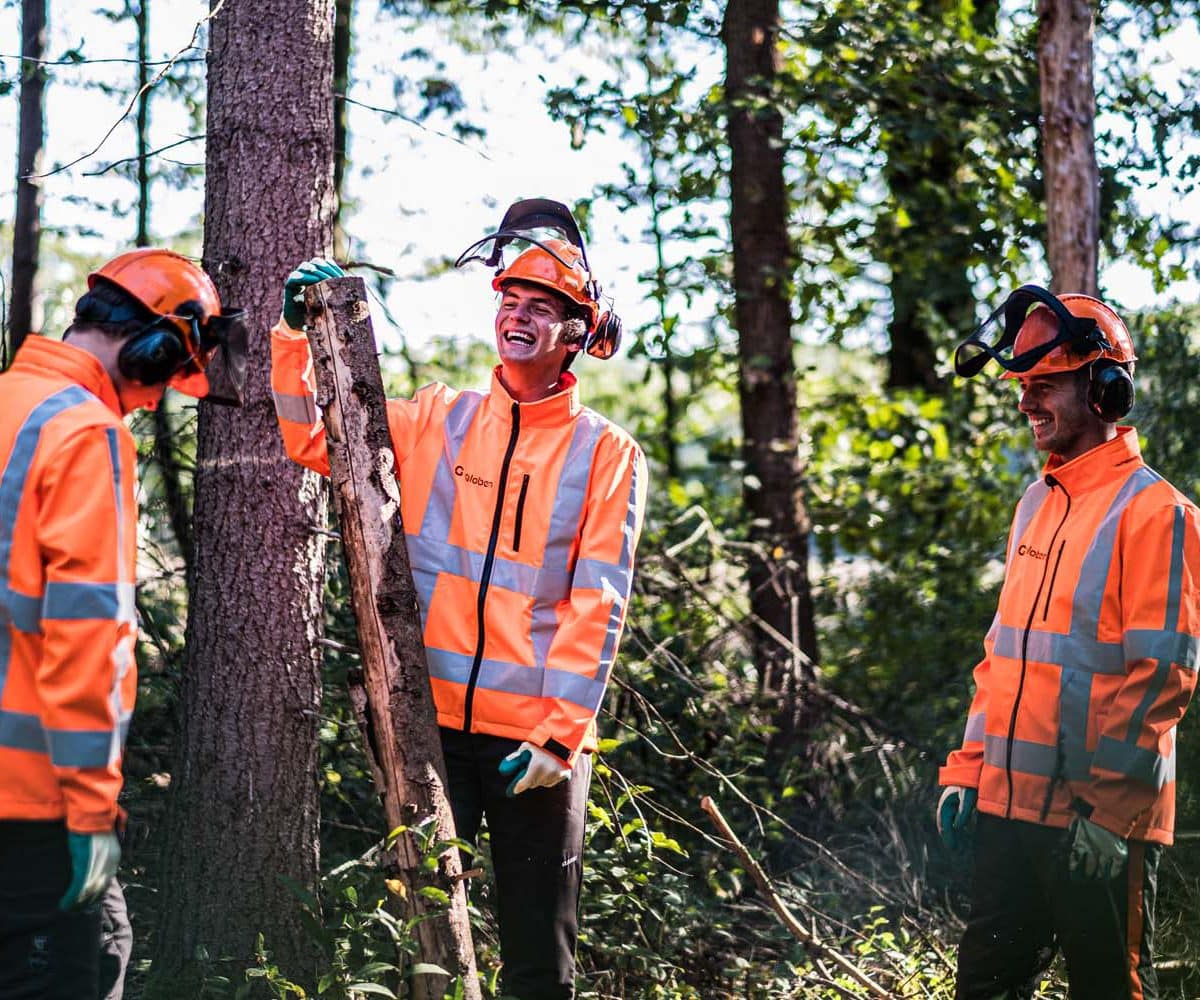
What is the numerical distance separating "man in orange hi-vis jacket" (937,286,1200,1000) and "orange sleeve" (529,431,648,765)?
1147mm

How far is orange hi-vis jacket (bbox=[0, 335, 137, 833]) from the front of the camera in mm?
2398

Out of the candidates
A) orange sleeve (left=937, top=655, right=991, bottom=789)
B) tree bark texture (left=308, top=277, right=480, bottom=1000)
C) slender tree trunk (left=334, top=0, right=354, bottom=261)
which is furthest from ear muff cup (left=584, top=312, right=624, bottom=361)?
slender tree trunk (left=334, top=0, right=354, bottom=261)

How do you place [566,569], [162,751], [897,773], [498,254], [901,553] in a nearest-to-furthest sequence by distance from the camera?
[566,569]
[498,254]
[162,751]
[897,773]
[901,553]

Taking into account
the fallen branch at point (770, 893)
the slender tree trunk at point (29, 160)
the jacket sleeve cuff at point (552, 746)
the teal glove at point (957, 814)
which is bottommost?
the fallen branch at point (770, 893)

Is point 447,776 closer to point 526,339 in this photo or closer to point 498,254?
point 526,339

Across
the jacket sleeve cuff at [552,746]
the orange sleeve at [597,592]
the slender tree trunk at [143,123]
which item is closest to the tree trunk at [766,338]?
the slender tree trunk at [143,123]

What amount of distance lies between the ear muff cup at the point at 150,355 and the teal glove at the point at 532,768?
1.29 metres

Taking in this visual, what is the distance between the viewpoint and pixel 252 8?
Result: 13.5 feet

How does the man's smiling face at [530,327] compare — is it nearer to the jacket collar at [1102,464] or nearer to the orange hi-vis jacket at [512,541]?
the orange hi-vis jacket at [512,541]

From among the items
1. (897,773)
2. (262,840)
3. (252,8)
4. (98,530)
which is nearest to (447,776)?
(262,840)

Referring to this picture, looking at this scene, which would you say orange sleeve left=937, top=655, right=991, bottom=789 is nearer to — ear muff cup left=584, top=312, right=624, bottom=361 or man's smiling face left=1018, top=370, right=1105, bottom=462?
man's smiling face left=1018, top=370, right=1105, bottom=462

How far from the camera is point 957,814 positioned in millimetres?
3709

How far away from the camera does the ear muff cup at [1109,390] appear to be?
138 inches

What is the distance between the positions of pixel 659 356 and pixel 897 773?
2996 millimetres
